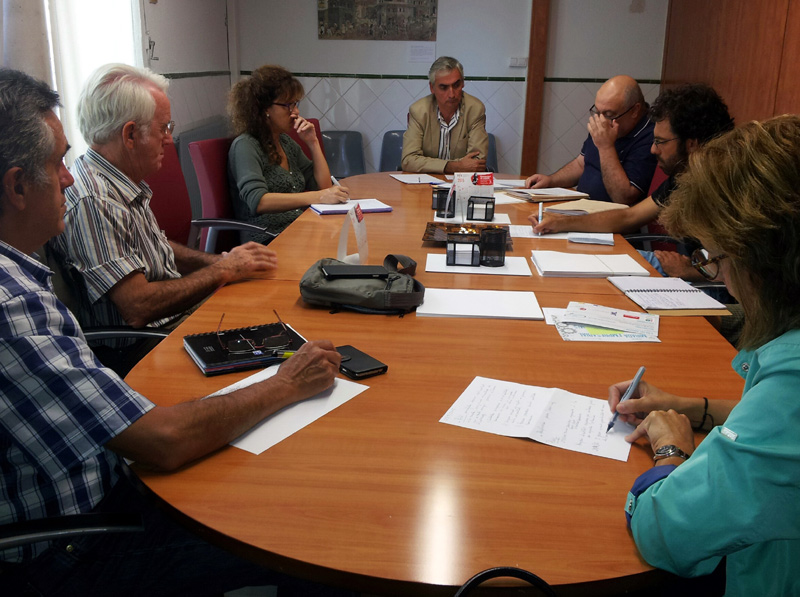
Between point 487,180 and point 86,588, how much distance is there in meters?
2.23

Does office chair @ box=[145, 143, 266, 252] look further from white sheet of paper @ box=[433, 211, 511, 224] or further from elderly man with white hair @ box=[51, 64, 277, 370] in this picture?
white sheet of paper @ box=[433, 211, 511, 224]

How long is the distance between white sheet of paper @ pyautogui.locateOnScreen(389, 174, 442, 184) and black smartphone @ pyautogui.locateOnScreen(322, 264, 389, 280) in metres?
2.07

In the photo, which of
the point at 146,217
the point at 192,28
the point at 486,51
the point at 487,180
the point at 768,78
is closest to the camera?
the point at 146,217

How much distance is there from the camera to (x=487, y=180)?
2955 millimetres

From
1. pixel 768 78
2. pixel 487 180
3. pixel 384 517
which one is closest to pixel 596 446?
pixel 384 517

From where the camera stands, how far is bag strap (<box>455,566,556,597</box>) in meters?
0.83

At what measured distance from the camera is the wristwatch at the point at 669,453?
106 cm

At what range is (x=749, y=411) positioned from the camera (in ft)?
2.72

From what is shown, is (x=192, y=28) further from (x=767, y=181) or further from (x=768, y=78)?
(x=767, y=181)

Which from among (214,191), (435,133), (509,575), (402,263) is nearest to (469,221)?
(402,263)

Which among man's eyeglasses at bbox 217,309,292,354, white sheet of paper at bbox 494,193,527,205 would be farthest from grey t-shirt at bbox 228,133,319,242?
man's eyeglasses at bbox 217,309,292,354

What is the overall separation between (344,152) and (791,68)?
3.17 meters

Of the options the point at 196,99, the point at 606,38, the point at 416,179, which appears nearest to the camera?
the point at 416,179

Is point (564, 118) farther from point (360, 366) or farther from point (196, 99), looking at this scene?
point (360, 366)
